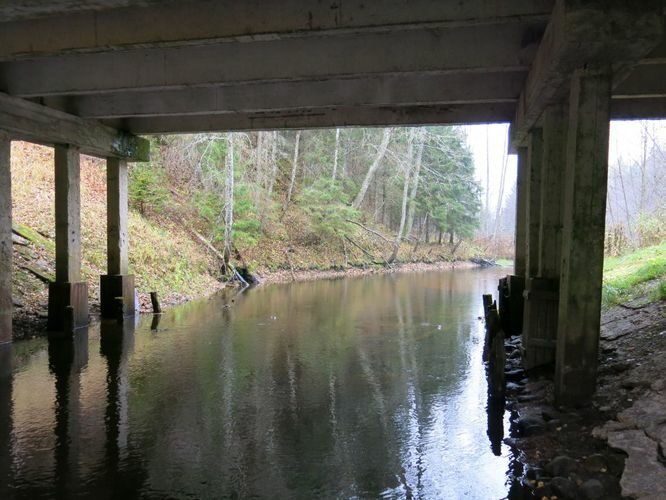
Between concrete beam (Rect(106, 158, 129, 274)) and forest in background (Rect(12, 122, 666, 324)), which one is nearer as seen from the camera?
concrete beam (Rect(106, 158, 129, 274))

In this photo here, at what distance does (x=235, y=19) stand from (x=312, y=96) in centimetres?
404

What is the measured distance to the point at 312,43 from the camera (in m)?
8.41

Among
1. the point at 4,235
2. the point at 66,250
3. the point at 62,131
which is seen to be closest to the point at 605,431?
the point at 4,235

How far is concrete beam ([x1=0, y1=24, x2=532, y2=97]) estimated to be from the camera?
7.99 metres

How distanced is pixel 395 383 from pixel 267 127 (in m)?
7.17

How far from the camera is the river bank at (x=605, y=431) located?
475 cm

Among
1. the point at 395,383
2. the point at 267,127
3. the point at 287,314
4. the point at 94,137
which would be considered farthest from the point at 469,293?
the point at 94,137

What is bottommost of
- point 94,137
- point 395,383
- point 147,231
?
point 395,383

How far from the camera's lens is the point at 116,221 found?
1415 cm

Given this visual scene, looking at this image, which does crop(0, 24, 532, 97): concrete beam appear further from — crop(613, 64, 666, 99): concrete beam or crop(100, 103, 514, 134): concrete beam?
crop(100, 103, 514, 134): concrete beam

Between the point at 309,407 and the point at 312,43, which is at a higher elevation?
the point at 312,43

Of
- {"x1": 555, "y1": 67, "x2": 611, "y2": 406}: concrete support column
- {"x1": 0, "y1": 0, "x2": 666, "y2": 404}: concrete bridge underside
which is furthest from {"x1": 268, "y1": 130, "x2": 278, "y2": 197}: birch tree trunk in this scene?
{"x1": 555, "y1": 67, "x2": 611, "y2": 406}: concrete support column

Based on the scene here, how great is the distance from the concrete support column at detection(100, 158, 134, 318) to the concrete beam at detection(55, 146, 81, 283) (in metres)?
1.51

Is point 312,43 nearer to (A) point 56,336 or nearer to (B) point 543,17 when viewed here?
(B) point 543,17
